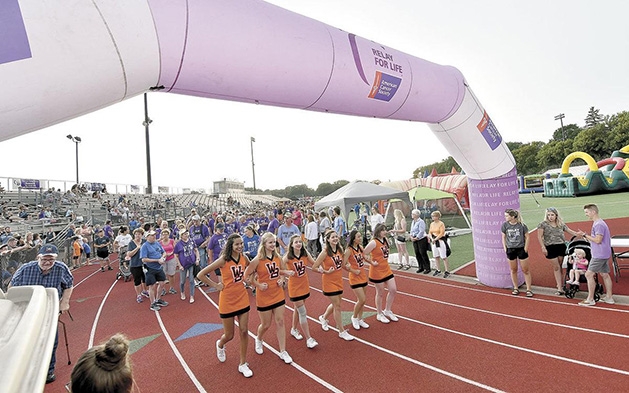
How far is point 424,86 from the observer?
529 cm

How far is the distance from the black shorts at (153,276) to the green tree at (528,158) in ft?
261

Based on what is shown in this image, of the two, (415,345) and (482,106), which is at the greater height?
(482,106)

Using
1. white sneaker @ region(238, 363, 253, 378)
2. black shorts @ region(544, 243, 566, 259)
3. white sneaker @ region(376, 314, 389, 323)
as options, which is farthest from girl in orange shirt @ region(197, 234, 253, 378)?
black shorts @ region(544, 243, 566, 259)

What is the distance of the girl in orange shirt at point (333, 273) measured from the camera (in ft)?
17.1

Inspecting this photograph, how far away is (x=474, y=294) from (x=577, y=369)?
10.4 feet

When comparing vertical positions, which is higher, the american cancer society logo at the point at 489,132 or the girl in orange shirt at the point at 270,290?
the american cancer society logo at the point at 489,132

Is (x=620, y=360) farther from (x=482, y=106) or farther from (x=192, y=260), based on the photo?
(x=192, y=260)

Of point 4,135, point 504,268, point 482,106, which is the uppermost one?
point 482,106

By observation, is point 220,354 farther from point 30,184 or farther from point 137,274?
point 30,184

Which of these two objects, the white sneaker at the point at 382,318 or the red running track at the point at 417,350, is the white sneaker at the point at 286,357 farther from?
the white sneaker at the point at 382,318

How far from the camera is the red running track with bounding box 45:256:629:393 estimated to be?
399 cm

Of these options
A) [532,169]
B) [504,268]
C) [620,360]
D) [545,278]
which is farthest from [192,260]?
[532,169]

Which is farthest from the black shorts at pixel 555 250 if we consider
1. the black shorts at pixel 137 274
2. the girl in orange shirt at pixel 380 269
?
the black shorts at pixel 137 274

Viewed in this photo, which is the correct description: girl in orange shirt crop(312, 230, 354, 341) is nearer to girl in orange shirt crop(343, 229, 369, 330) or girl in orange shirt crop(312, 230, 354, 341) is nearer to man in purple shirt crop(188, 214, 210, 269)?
girl in orange shirt crop(343, 229, 369, 330)
